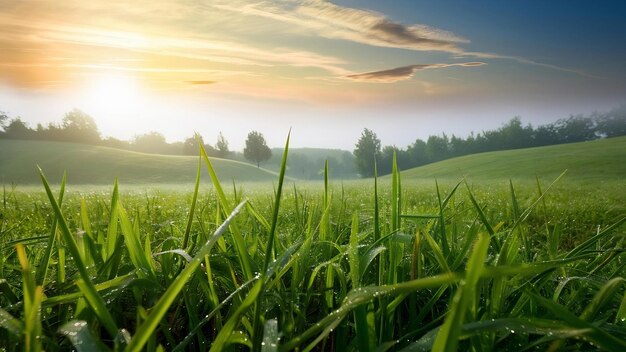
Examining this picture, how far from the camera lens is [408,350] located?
1.90ft

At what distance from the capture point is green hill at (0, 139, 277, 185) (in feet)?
148

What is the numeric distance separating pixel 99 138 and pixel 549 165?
79998mm

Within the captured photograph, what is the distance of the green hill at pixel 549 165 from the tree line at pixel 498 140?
35.0m

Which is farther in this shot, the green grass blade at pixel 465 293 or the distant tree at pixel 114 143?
the distant tree at pixel 114 143

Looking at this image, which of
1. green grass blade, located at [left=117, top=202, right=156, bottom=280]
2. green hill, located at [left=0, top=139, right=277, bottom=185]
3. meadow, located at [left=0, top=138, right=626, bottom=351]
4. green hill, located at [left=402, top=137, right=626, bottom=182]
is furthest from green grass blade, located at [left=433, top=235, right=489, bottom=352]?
green hill, located at [left=0, top=139, right=277, bottom=185]

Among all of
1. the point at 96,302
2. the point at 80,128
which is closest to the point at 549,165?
the point at 96,302

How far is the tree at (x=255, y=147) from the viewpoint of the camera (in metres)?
93.2

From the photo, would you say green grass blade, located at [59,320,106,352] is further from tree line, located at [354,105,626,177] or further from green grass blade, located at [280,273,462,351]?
tree line, located at [354,105,626,177]

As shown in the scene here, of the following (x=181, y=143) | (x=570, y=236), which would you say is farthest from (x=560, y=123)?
(x=570, y=236)

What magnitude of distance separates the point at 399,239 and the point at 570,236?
3.25 m

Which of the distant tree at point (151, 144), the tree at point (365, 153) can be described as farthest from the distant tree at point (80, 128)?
the tree at point (365, 153)

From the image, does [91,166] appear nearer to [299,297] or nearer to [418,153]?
[299,297]

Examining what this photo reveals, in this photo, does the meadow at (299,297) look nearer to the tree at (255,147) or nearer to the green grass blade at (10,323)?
the green grass blade at (10,323)

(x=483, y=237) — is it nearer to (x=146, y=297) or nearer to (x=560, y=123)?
(x=146, y=297)
